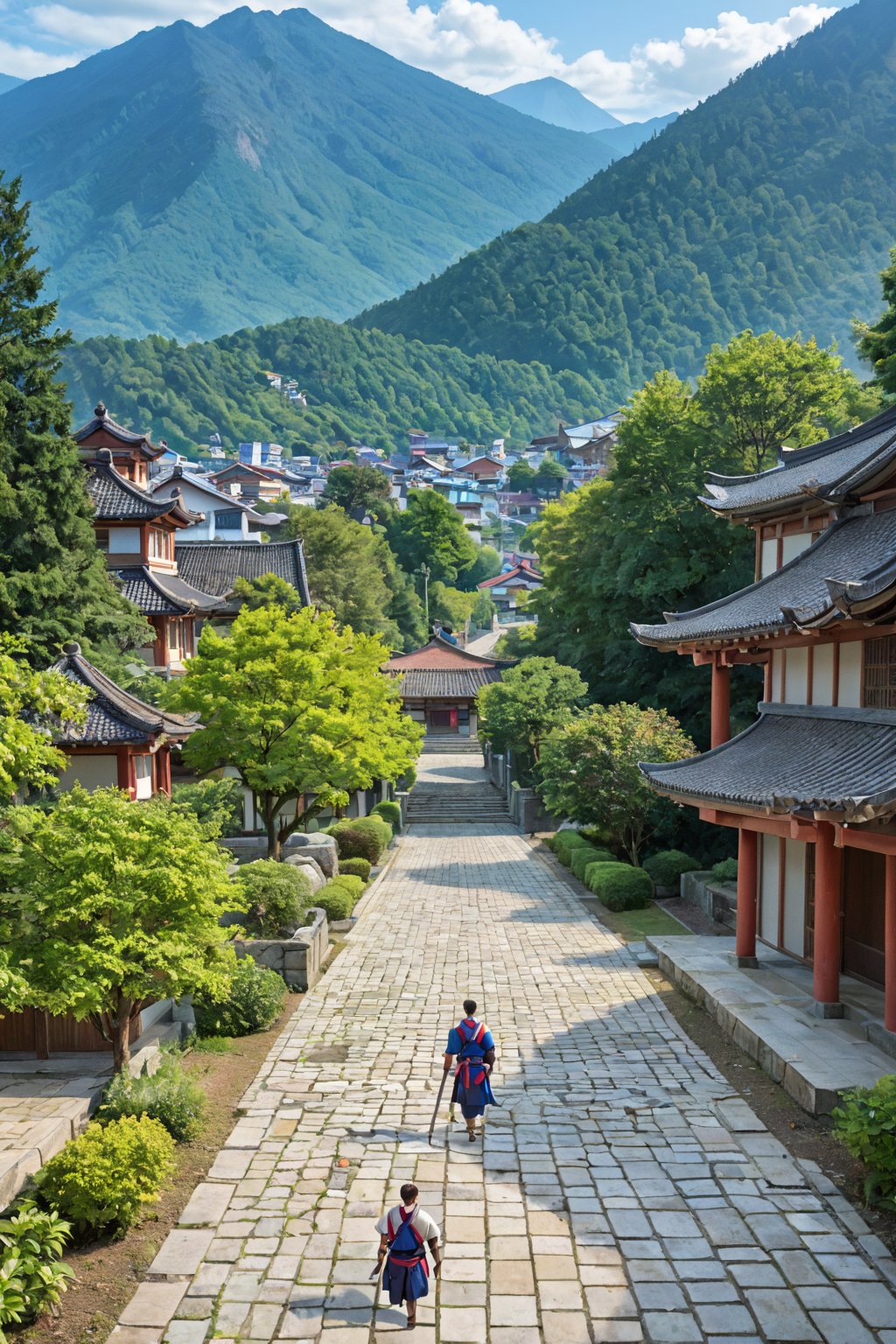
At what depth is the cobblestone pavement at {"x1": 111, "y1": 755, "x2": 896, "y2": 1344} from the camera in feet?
28.1

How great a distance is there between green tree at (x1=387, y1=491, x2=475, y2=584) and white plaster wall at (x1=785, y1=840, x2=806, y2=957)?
84.1 m

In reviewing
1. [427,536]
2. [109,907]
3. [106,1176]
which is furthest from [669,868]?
[427,536]

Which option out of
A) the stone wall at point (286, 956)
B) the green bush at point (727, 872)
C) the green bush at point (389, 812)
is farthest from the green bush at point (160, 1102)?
the green bush at point (389, 812)

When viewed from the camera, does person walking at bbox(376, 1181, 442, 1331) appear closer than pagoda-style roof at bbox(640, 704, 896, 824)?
Yes

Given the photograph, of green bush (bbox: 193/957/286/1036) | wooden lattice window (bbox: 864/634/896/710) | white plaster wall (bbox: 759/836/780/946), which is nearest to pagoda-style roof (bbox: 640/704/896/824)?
wooden lattice window (bbox: 864/634/896/710)

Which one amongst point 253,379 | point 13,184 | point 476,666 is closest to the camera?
point 13,184

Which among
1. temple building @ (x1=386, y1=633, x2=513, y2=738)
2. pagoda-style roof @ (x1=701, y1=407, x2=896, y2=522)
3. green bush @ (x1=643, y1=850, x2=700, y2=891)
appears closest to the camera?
pagoda-style roof @ (x1=701, y1=407, x2=896, y2=522)

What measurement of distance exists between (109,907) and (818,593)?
37.0 feet

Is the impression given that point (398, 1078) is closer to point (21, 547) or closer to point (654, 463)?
point (21, 547)

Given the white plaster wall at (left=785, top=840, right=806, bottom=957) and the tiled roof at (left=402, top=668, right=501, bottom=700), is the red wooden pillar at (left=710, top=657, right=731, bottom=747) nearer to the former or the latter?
the white plaster wall at (left=785, top=840, right=806, bottom=957)

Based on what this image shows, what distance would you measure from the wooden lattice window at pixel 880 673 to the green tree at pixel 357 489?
86031mm

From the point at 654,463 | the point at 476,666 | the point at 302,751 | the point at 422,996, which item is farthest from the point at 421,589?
the point at 422,996

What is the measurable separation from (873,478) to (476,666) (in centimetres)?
5366

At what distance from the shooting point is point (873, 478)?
16719 millimetres
